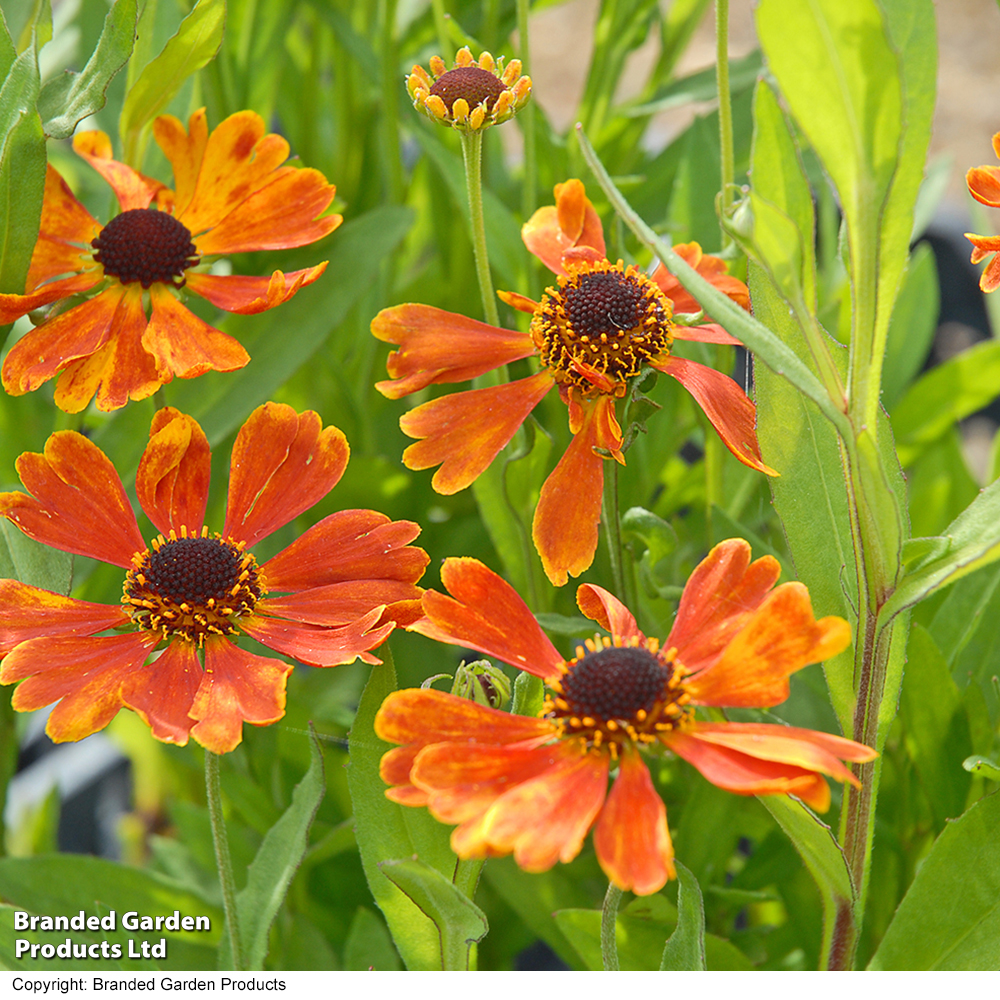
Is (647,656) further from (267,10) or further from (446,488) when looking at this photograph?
(267,10)

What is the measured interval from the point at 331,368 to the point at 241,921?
0.31 meters

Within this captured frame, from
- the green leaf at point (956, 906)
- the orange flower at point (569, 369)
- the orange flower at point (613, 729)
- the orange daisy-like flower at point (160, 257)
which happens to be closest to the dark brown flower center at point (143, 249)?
the orange daisy-like flower at point (160, 257)

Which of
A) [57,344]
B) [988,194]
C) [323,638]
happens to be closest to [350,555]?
[323,638]

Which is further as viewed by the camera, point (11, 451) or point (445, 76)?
point (11, 451)

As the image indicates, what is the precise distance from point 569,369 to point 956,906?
0.73 ft

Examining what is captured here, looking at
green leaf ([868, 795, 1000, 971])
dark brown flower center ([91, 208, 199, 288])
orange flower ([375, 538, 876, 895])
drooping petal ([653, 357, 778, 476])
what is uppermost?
dark brown flower center ([91, 208, 199, 288])

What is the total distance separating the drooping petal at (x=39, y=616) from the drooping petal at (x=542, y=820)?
0.17 meters

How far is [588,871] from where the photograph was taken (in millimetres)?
602

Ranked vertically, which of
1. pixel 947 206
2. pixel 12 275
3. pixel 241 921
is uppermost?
pixel 947 206

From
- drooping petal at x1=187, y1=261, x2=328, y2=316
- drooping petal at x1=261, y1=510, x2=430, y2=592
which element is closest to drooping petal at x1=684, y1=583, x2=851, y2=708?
drooping petal at x1=261, y1=510, x2=430, y2=592

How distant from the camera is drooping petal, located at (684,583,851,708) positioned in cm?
28

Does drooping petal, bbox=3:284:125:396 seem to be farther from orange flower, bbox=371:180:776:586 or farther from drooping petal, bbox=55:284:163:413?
orange flower, bbox=371:180:776:586

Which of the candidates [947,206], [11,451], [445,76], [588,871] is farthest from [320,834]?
[947,206]

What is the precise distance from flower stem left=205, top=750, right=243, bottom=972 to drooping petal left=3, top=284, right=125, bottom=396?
146 millimetres
